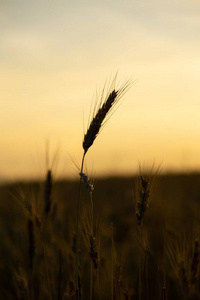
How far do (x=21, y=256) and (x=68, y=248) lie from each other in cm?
135

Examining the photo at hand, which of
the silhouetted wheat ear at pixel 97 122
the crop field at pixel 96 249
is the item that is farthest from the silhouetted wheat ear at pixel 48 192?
the silhouetted wheat ear at pixel 97 122

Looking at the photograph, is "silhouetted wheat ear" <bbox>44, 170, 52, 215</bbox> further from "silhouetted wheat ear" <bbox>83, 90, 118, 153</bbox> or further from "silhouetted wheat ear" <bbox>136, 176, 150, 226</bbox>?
"silhouetted wheat ear" <bbox>83, 90, 118, 153</bbox>

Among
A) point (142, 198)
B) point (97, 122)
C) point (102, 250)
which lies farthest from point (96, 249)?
point (102, 250)

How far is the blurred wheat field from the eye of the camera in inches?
74.7

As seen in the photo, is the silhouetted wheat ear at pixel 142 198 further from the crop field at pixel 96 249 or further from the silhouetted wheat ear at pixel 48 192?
the silhouetted wheat ear at pixel 48 192

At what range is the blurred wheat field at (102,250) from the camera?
6.22ft

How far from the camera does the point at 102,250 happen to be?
8.85ft

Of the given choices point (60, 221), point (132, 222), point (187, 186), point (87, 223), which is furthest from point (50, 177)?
point (187, 186)

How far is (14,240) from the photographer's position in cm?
438

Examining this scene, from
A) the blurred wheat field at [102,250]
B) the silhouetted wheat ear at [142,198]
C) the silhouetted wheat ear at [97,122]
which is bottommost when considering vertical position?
the blurred wheat field at [102,250]

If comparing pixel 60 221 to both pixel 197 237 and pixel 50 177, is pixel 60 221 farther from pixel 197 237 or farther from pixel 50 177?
pixel 197 237

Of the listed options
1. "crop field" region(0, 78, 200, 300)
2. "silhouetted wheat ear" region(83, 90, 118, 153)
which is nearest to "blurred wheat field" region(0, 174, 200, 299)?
"crop field" region(0, 78, 200, 300)

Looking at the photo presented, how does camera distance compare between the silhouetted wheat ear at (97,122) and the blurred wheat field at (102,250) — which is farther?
the blurred wheat field at (102,250)

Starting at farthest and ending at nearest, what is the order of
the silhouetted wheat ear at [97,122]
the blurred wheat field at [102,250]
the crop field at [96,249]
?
the blurred wheat field at [102,250] → the crop field at [96,249] → the silhouetted wheat ear at [97,122]
